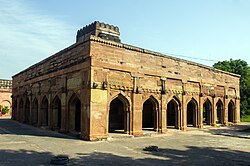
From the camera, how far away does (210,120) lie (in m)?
19.4

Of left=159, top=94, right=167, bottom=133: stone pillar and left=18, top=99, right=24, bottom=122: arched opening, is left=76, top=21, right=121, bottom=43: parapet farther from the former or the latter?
left=18, top=99, right=24, bottom=122: arched opening

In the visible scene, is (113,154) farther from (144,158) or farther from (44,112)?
(44,112)

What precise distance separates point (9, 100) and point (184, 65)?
87.1ft

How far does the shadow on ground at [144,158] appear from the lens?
700 cm

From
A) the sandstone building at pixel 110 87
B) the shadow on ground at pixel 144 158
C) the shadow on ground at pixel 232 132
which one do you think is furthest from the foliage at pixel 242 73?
the shadow on ground at pixel 144 158

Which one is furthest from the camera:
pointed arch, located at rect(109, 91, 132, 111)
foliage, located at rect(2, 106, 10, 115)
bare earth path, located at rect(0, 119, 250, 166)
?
foliage, located at rect(2, 106, 10, 115)

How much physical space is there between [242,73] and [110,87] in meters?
30.4

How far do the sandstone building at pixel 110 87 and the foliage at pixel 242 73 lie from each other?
12593 millimetres

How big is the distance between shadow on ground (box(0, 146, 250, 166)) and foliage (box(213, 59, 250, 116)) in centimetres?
2435

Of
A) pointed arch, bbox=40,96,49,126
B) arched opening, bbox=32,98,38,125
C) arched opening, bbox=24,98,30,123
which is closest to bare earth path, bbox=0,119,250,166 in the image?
pointed arch, bbox=40,96,49,126

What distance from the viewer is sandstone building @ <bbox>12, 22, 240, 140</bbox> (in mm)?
11305

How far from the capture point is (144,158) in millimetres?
7734

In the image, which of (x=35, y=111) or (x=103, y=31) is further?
(x=35, y=111)

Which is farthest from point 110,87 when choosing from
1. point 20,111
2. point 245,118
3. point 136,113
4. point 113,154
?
point 245,118
